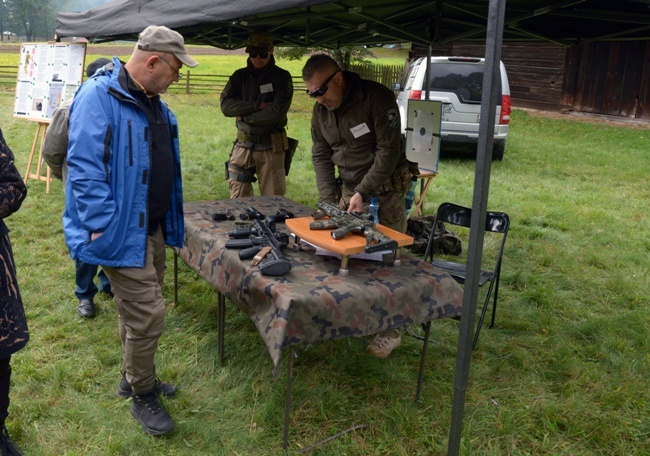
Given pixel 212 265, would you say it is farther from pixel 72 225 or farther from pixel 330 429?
pixel 330 429

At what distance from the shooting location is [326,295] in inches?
99.1

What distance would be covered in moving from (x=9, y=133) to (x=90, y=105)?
33.4 feet

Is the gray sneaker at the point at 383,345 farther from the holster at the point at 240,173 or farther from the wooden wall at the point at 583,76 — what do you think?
the wooden wall at the point at 583,76

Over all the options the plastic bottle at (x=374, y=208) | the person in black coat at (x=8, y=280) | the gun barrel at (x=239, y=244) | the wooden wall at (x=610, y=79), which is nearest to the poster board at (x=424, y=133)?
the plastic bottle at (x=374, y=208)

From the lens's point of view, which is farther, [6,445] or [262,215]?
[262,215]

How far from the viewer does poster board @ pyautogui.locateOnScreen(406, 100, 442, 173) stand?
5.08m

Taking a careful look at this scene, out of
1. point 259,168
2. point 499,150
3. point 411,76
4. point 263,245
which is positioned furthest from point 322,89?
point 499,150

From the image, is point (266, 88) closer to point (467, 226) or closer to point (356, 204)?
point (356, 204)

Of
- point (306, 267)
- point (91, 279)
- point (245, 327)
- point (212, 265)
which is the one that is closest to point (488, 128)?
point (306, 267)

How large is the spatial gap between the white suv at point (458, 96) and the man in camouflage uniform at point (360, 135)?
18.7 ft

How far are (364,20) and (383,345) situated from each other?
2763mm

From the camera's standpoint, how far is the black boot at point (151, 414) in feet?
9.22

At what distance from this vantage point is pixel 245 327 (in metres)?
3.93

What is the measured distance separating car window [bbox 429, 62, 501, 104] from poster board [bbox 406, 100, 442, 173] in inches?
179
